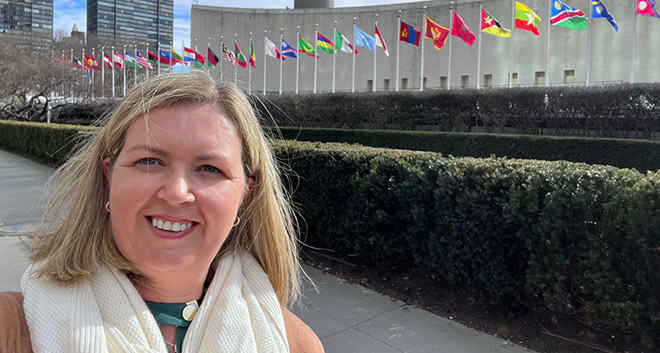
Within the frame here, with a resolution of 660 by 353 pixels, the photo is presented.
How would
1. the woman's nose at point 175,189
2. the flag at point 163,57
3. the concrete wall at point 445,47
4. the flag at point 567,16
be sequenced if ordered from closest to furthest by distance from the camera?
the woman's nose at point 175,189, the flag at point 567,16, the concrete wall at point 445,47, the flag at point 163,57

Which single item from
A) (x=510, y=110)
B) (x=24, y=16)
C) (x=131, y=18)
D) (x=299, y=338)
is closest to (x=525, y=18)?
(x=510, y=110)

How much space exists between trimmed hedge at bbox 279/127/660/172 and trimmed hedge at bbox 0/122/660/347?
556 cm

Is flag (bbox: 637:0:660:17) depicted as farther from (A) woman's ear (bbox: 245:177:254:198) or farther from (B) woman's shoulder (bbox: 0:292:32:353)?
(B) woman's shoulder (bbox: 0:292:32:353)

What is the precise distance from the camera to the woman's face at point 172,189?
1.12 metres

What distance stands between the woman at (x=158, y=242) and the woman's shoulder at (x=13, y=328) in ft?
0.07

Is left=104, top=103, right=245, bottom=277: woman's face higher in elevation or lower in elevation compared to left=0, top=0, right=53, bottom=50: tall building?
lower

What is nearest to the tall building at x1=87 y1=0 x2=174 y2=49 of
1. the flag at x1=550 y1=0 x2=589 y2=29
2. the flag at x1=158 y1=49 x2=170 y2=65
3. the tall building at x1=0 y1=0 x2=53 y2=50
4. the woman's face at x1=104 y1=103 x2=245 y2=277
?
the tall building at x1=0 y1=0 x2=53 y2=50

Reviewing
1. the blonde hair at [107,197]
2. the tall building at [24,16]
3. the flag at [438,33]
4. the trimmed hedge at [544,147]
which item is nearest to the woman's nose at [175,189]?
the blonde hair at [107,197]

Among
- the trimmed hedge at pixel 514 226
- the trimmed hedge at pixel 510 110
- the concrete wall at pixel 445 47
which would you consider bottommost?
the trimmed hedge at pixel 514 226

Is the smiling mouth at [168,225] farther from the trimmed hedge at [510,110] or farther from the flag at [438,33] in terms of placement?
the flag at [438,33]

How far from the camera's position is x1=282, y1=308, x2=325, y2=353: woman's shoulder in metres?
1.32

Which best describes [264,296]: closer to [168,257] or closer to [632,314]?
[168,257]

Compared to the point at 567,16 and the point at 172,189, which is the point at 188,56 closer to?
the point at 567,16

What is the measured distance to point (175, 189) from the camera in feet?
3.66
